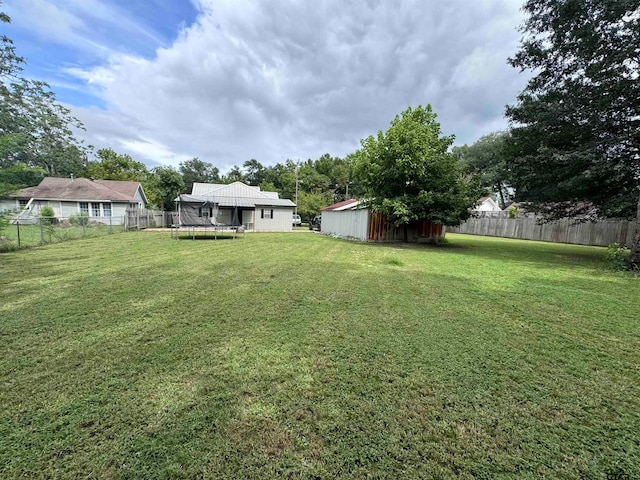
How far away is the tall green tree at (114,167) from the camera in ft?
107

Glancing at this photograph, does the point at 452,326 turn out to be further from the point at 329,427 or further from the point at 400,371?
the point at 329,427

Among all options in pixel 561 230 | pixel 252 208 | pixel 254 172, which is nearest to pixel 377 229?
pixel 252 208

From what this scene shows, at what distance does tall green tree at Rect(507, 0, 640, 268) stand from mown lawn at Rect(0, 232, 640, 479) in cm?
664

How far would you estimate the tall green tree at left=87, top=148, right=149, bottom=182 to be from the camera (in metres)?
32.6

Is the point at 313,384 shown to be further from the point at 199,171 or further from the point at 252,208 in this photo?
the point at 199,171

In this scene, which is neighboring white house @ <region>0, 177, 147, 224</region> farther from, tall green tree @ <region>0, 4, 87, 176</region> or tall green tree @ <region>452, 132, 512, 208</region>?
tall green tree @ <region>452, 132, 512, 208</region>

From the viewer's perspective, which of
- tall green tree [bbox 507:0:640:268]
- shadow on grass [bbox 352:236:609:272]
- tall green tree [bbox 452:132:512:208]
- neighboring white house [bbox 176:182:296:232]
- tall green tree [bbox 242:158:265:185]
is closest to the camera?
tall green tree [bbox 507:0:640:268]

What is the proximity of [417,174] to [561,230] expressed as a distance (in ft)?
42.5

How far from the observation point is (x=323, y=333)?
3.10 metres

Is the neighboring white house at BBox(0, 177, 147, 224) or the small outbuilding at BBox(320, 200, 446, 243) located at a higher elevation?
the neighboring white house at BBox(0, 177, 147, 224)

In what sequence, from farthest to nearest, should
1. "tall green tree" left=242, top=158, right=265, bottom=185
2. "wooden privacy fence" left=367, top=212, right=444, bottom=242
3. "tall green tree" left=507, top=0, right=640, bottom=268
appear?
"tall green tree" left=242, top=158, right=265, bottom=185 < "wooden privacy fence" left=367, top=212, right=444, bottom=242 < "tall green tree" left=507, top=0, right=640, bottom=268

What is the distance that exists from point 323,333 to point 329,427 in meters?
1.36

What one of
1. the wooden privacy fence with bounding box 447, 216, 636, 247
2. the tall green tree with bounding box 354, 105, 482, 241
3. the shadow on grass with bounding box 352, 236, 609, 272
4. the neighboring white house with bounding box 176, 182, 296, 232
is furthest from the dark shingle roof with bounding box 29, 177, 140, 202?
the wooden privacy fence with bounding box 447, 216, 636, 247

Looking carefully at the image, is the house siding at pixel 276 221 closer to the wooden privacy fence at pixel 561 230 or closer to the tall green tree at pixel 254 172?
the wooden privacy fence at pixel 561 230
